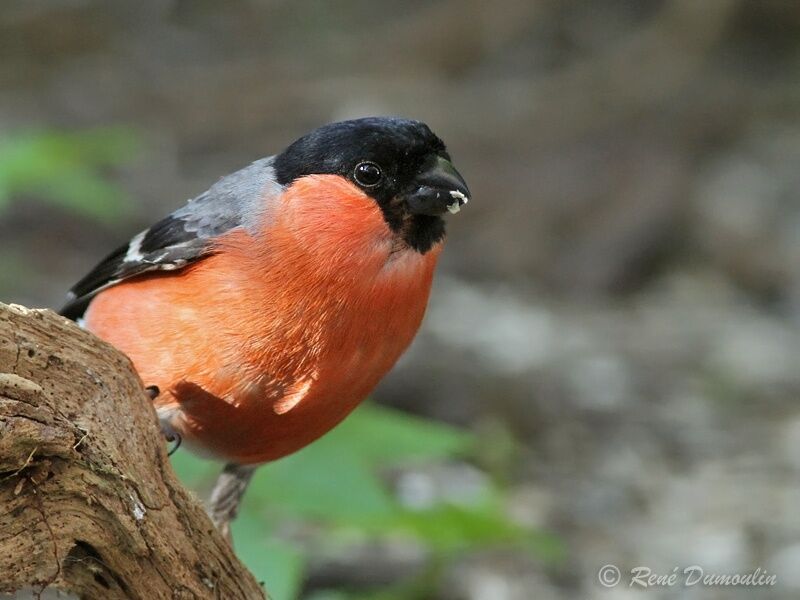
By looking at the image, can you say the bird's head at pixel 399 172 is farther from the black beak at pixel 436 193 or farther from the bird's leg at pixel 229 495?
the bird's leg at pixel 229 495

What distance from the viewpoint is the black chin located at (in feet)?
10.4

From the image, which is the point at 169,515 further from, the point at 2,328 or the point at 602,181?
the point at 602,181

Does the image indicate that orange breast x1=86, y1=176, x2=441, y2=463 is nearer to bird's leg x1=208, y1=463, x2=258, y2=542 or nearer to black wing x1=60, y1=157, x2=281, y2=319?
black wing x1=60, y1=157, x2=281, y2=319

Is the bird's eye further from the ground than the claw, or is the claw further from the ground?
the bird's eye

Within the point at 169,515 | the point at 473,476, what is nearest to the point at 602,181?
the point at 473,476

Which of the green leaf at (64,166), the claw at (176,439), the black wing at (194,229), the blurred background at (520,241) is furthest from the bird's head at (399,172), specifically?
the green leaf at (64,166)

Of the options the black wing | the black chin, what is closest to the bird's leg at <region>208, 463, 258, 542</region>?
the black wing

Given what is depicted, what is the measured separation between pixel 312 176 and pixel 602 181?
21.9 feet

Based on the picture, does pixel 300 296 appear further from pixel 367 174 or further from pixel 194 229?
pixel 194 229

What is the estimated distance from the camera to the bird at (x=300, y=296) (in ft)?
10.1

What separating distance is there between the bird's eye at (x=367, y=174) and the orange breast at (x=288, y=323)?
1.6 inches

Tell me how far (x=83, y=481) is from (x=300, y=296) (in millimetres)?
771

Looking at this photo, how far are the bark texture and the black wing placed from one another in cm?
69

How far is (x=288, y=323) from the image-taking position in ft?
10.1
